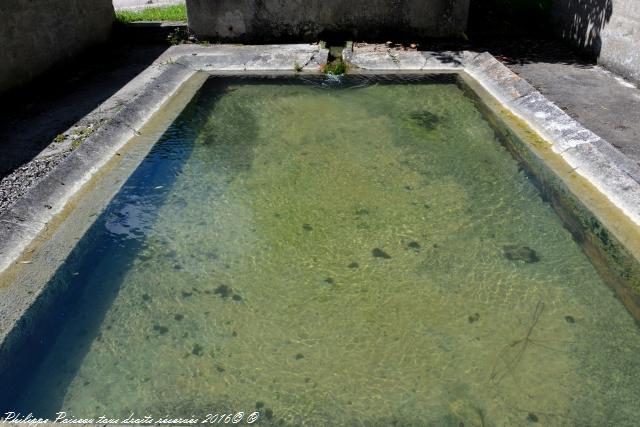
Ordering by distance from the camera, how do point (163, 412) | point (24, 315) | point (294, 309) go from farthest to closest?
1. point (294, 309)
2. point (24, 315)
3. point (163, 412)

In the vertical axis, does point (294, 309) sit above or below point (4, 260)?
below

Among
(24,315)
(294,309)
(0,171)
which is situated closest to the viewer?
(24,315)

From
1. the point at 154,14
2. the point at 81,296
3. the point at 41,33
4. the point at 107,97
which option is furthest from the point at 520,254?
the point at 154,14

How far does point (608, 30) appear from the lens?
729 centimetres

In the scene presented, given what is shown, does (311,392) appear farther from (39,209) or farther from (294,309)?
(39,209)

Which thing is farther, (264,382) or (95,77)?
(95,77)

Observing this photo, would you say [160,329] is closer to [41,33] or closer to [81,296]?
[81,296]

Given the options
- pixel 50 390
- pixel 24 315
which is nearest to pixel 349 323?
pixel 50 390

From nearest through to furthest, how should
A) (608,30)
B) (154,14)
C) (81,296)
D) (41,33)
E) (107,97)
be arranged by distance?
(81,296), (107,97), (41,33), (608,30), (154,14)

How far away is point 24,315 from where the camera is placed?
336 cm

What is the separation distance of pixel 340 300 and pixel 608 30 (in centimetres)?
631

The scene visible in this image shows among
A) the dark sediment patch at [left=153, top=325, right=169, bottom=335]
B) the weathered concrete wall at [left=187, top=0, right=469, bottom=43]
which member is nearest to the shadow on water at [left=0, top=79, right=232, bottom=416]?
the dark sediment patch at [left=153, top=325, right=169, bottom=335]

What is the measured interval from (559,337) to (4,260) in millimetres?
3967

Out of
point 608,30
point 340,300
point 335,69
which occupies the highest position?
point 608,30
